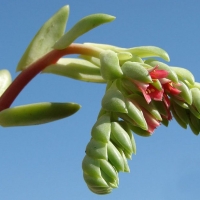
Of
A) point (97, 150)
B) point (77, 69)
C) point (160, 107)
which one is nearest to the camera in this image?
point (97, 150)

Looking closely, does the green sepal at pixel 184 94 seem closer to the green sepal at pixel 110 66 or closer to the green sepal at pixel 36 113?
the green sepal at pixel 110 66

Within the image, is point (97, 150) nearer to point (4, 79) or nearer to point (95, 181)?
point (95, 181)

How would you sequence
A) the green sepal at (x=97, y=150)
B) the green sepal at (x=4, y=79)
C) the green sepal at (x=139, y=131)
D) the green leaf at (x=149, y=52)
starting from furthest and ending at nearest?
1. the green sepal at (x=4, y=79)
2. the green leaf at (x=149, y=52)
3. the green sepal at (x=139, y=131)
4. the green sepal at (x=97, y=150)

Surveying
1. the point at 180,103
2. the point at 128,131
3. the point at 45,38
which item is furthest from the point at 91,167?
the point at 45,38

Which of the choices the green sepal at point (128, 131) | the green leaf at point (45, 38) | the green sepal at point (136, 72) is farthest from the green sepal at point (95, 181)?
the green leaf at point (45, 38)

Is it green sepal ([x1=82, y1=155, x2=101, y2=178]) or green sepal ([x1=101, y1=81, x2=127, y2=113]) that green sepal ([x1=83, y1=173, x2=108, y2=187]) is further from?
green sepal ([x1=101, y1=81, x2=127, y2=113])

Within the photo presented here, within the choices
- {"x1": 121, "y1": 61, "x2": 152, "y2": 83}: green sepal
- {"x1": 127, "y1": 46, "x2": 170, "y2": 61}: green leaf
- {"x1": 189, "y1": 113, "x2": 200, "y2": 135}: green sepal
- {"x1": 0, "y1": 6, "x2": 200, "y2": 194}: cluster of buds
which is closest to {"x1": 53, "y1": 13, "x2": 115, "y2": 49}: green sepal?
{"x1": 0, "y1": 6, "x2": 200, "y2": 194}: cluster of buds
